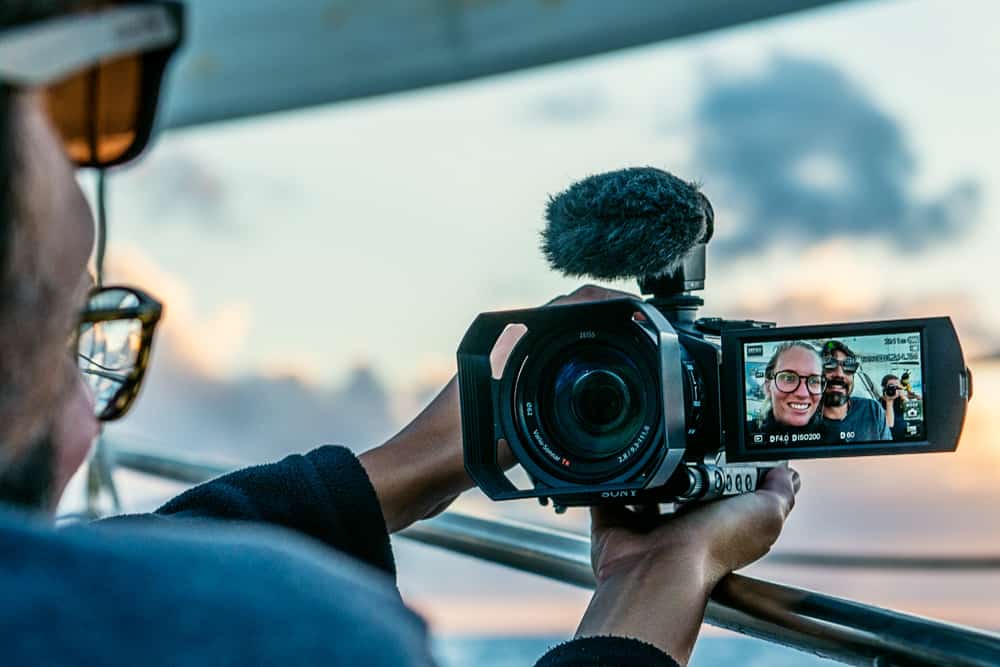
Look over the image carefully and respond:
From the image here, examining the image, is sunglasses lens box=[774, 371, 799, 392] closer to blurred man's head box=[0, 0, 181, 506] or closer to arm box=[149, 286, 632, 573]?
arm box=[149, 286, 632, 573]

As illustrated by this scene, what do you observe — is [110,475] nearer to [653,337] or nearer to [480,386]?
[480,386]

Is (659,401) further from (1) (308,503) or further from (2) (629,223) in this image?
(1) (308,503)

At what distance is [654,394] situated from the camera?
750mm

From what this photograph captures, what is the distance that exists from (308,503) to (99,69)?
1.39ft

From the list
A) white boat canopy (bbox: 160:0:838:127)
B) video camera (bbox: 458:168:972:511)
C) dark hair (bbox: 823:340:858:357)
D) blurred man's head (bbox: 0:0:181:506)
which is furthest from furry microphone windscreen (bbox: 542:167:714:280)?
white boat canopy (bbox: 160:0:838:127)

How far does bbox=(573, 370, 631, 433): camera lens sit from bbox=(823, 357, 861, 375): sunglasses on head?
4.4 inches

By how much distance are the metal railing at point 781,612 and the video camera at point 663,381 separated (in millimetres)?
55

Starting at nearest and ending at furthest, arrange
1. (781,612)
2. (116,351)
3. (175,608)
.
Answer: (175,608), (781,612), (116,351)

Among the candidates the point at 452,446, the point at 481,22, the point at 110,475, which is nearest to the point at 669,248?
the point at 452,446

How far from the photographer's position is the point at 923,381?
29.2 inches

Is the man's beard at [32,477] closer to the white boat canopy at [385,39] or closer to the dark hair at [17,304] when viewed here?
the dark hair at [17,304]

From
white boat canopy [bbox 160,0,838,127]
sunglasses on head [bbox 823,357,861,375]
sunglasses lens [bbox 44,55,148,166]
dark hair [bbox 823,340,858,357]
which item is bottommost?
sunglasses on head [bbox 823,357,861,375]

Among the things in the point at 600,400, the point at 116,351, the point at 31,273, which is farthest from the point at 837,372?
the point at 31,273

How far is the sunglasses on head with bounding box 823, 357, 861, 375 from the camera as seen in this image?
738 mm
